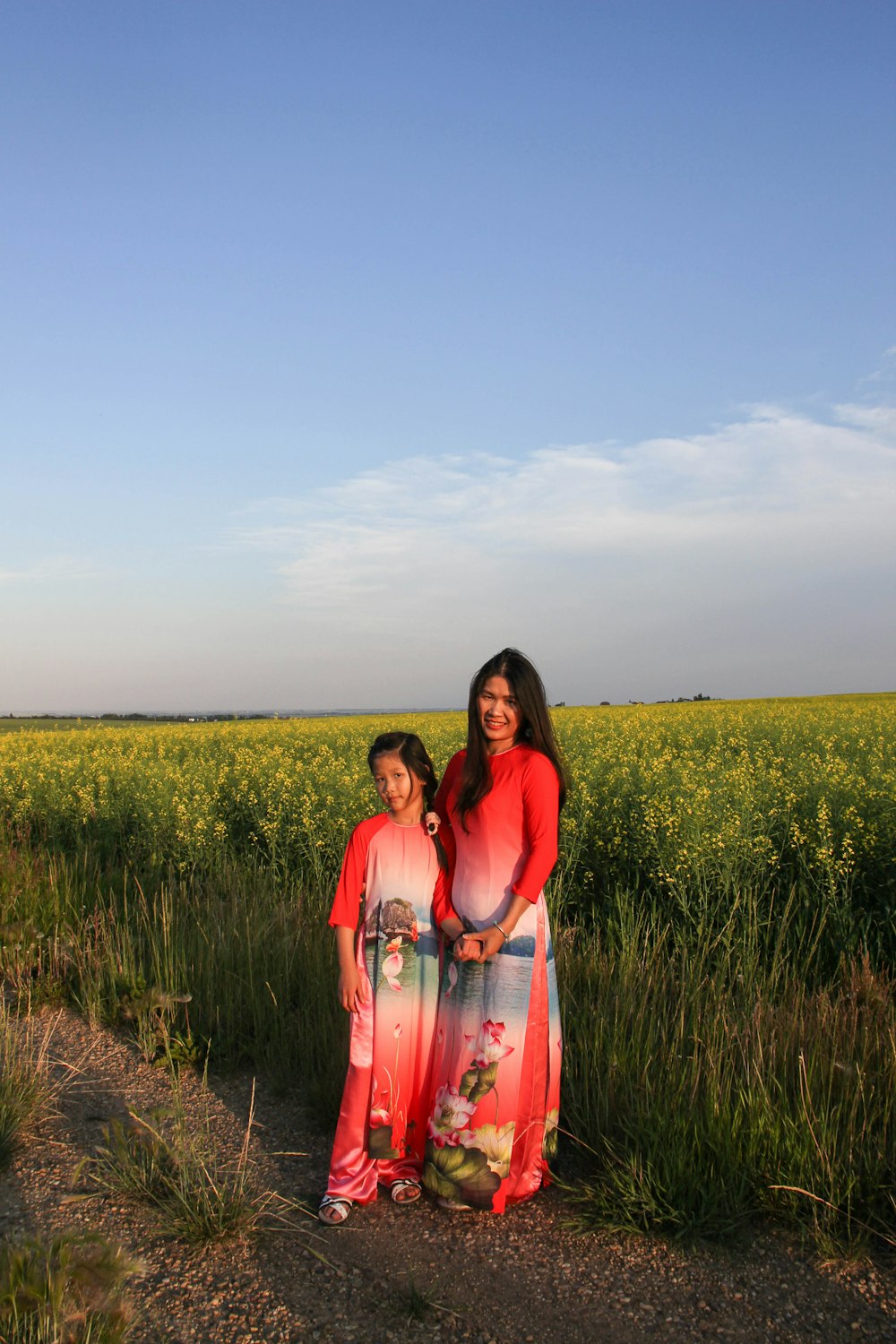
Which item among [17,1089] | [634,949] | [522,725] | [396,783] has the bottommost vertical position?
[17,1089]

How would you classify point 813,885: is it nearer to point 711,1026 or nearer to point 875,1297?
point 711,1026

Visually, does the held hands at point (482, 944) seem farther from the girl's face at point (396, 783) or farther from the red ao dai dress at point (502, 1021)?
the girl's face at point (396, 783)

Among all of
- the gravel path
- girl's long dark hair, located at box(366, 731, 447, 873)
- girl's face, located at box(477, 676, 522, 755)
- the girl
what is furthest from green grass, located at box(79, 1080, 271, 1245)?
girl's face, located at box(477, 676, 522, 755)

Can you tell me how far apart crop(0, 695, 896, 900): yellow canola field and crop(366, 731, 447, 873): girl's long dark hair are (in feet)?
1.68

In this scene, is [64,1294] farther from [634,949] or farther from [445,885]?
[634,949]

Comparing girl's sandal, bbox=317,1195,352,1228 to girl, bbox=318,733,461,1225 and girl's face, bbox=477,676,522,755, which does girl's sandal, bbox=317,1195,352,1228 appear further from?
girl's face, bbox=477,676,522,755

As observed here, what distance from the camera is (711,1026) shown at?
3.82 m

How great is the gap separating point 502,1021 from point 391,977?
0.39 metres

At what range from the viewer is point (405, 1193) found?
10.4 ft

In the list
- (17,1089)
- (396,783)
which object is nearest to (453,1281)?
(396,783)

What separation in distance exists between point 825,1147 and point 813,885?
3.69 m

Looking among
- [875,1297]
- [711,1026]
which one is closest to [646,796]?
[711,1026]

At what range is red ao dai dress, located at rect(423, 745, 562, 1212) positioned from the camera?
3.12 m

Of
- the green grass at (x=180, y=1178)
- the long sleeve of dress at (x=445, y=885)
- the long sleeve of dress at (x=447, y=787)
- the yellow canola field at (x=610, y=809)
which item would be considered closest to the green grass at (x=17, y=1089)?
the green grass at (x=180, y=1178)
